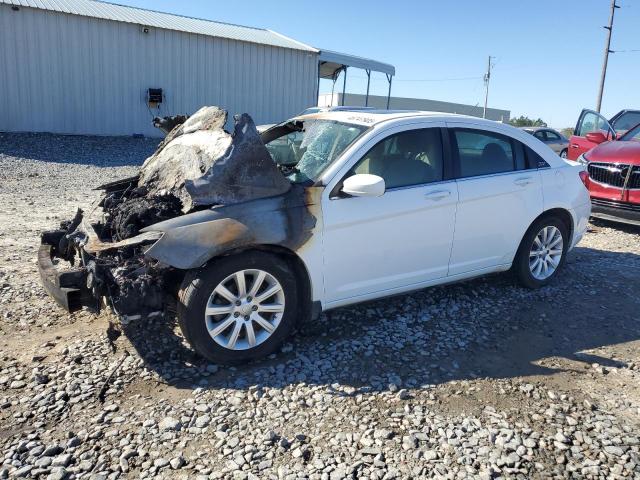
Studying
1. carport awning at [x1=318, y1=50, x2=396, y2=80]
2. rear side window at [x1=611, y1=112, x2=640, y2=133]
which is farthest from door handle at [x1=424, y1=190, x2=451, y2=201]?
carport awning at [x1=318, y1=50, x2=396, y2=80]

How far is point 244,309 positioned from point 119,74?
16.9m

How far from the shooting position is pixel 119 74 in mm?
17984

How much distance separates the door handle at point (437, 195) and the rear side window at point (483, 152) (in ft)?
0.97

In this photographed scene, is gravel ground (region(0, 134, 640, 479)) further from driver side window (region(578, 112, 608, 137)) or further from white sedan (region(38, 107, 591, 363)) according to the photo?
driver side window (region(578, 112, 608, 137))

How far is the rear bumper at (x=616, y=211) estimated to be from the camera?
25.5 feet

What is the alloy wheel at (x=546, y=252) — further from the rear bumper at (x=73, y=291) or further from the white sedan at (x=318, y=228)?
the rear bumper at (x=73, y=291)

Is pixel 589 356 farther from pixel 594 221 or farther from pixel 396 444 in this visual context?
pixel 594 221

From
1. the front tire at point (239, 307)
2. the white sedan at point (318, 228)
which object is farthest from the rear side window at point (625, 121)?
the front tire at point (239, 307)

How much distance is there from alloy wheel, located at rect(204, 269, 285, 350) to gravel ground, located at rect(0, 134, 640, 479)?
0.22 meters

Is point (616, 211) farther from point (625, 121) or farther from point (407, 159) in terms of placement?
point (407, 159)

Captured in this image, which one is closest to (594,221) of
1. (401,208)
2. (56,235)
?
(401,208)

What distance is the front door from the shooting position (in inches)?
154

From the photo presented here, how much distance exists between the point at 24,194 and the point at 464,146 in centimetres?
838

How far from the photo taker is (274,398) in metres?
3.32
